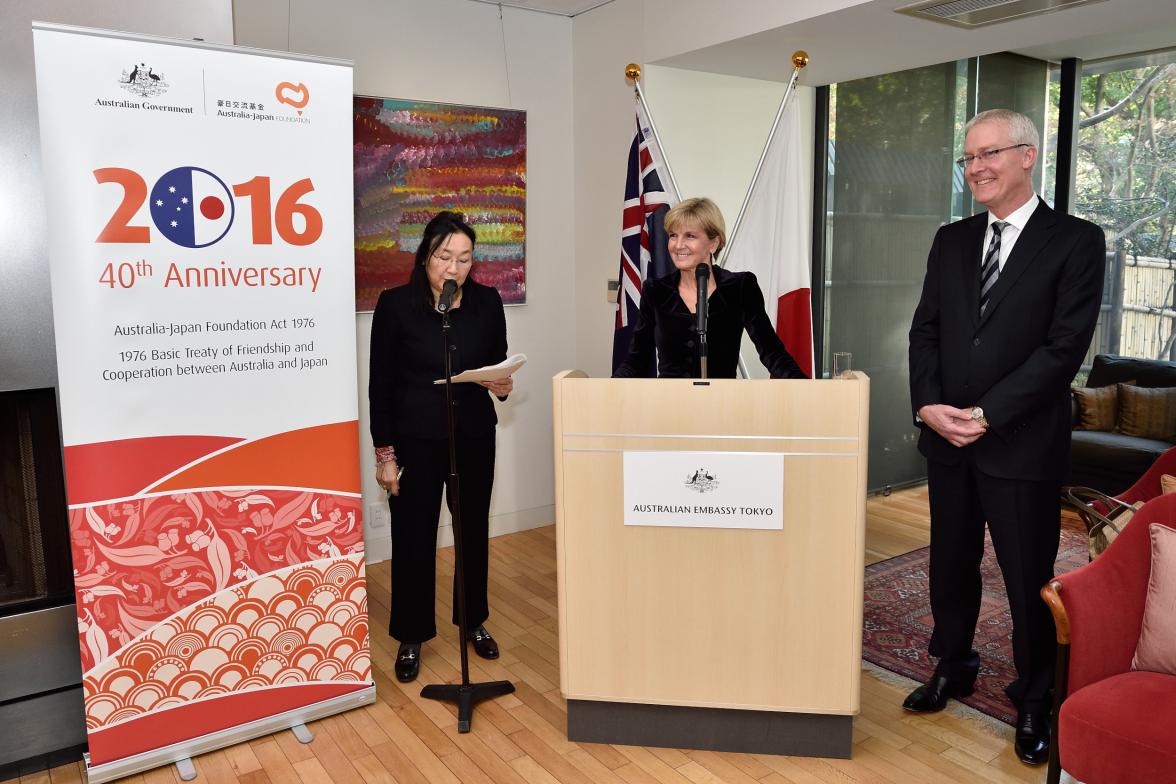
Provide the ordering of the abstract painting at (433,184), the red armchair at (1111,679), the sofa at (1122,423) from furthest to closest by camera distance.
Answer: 1. the sofa at (1122,423)
2. the abstract painting at (433,184)
3. the red armchair at (1111,679)

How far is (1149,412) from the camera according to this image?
5.18 meters

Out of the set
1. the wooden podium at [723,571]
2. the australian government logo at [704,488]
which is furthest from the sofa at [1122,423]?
the australian government logo at [704,488]

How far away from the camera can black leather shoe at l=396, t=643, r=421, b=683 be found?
3.36m

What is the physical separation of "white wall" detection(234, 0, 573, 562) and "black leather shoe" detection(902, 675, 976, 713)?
2507 millimetres

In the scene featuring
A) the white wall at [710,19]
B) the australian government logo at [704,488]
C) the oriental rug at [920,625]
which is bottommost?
the oriental rug at [920,625]

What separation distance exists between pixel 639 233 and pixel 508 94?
3.90ft

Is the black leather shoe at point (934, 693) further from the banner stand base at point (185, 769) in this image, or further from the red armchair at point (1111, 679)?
the banner stand base at point (185, 769)

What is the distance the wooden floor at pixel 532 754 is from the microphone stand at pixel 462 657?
0.04m

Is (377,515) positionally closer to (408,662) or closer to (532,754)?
(408,662)

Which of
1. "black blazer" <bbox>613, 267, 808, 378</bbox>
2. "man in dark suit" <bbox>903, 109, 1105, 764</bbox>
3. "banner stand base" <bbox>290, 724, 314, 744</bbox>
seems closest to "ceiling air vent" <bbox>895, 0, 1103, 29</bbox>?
"man in dark suit" <bbox>903, 109, 1105, 764</bbox>

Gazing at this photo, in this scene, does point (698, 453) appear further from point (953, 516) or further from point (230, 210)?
point (230, 210)

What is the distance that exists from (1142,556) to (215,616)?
2621mm

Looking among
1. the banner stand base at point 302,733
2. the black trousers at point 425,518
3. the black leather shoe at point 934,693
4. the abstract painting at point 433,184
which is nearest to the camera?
the banner stand base at point 302,733

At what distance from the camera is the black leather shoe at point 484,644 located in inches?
140
